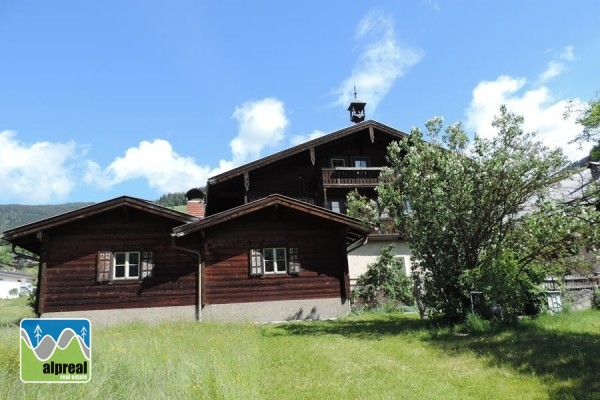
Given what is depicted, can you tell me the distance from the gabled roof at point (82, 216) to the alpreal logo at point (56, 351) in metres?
12.6

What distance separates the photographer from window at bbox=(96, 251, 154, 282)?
50.6 feet

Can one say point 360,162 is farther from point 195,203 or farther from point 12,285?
point 12,285

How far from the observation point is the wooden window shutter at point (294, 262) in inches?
643

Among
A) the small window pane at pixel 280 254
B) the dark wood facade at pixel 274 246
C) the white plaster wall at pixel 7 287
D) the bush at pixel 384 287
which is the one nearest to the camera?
the dark wood facade at pixel 274 246

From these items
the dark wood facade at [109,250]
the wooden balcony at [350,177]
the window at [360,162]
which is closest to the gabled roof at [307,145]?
the wooden balcony at [350,177]

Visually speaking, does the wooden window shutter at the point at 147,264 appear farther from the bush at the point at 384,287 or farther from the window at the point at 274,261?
the bush at the point at 384,287

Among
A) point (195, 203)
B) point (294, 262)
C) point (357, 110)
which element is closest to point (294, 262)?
point (294, 262)

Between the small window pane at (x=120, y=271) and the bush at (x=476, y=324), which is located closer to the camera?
the bush at (x=476, y=324)

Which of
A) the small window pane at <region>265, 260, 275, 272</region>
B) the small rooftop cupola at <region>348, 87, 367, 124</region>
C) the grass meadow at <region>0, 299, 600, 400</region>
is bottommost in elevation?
the grass meadow at <region>0, 299, 600, 400</region>

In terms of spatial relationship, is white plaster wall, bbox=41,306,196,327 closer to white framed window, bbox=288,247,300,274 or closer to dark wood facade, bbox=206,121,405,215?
white framed window, bbox=288,247,300,274

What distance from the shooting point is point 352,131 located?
24.0 meters

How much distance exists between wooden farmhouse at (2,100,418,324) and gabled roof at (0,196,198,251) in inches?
1.4

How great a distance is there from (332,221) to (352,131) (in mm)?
8831

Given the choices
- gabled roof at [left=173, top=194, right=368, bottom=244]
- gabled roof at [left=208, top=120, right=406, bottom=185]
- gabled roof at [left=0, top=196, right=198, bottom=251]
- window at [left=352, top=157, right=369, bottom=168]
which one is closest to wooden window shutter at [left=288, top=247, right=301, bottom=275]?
gabled roof at [left=173, top=194, right=368, bottom=244]
